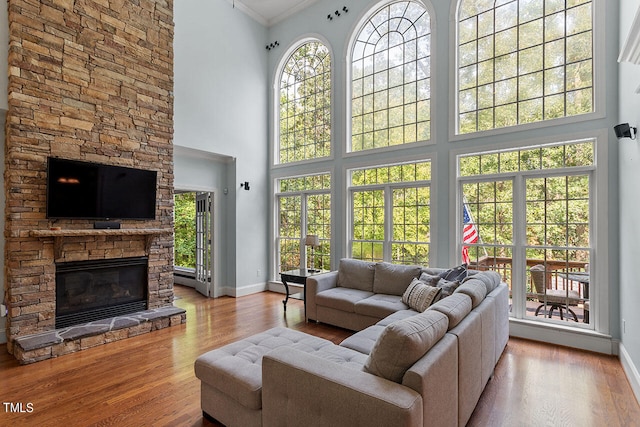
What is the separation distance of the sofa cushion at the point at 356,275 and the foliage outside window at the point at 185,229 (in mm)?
4573

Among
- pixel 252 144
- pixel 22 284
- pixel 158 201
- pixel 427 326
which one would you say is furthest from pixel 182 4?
pixel 427 326

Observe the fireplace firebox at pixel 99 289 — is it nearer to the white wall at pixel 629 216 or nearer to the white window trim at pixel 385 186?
the white window trim at pixel 385 186

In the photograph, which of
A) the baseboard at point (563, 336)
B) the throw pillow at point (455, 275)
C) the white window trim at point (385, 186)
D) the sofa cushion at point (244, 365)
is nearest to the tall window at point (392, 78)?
the white window trim at point (385, 186)

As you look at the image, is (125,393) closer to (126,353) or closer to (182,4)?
(126,353)

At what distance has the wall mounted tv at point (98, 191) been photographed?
3801 mm

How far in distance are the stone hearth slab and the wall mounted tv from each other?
134cm

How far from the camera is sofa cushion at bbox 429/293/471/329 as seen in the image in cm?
211

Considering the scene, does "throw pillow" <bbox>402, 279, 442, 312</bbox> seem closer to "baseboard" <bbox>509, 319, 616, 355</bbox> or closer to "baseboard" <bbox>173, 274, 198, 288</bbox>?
"baseboard" <bbox>509, 319, 616, 355</bbox>

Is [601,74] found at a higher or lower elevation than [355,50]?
lower

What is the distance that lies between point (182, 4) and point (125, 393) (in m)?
5.78

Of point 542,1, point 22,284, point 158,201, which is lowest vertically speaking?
point 22,284

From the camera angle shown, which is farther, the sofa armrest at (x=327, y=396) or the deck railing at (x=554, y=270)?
the deck railing at (x=554, y=270)

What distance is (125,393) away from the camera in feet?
8.99

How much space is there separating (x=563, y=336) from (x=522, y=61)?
345cm
